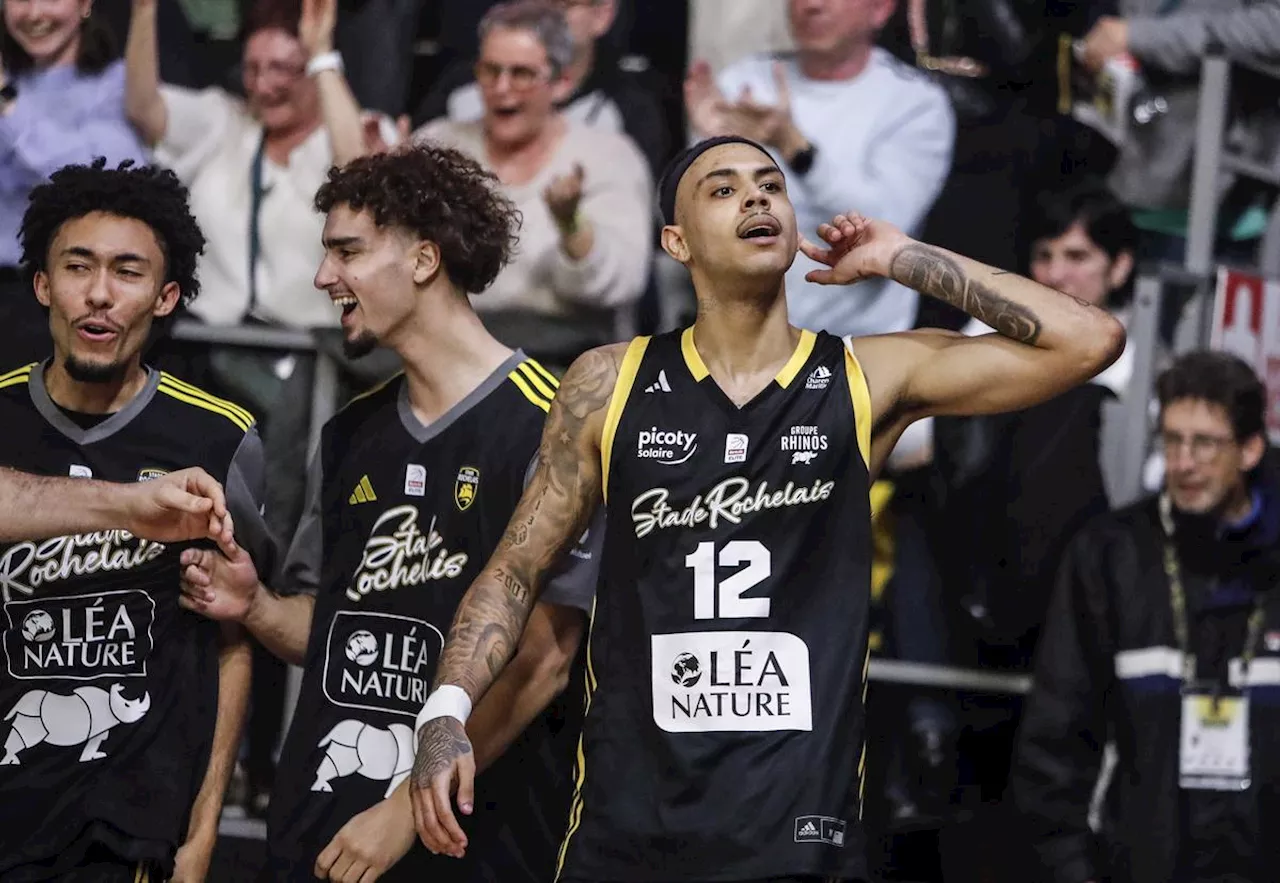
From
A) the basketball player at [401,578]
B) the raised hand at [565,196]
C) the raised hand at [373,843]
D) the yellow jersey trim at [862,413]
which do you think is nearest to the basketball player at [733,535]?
the yellow jersey trim at [862,413]

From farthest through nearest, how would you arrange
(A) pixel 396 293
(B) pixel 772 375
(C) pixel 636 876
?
(A) pixel 396 293 → (B) pixel 772 375 → (C) pixel 636 876

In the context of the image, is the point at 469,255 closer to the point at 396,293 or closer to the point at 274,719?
the point at 396,293

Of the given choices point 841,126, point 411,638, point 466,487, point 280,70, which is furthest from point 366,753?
point 280,70

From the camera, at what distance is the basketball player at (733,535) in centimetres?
395

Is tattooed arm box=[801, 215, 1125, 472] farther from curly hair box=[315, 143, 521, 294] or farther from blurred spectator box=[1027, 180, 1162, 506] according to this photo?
blurred spectator box=[1027, 180, 1162, 506]

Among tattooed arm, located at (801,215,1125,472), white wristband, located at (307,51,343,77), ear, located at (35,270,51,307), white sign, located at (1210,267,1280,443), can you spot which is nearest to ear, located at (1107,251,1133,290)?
white sign, located at (1210,267,1280,443)

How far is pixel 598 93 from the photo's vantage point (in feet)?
23.6

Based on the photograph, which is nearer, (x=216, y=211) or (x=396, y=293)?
(x=396, y=293)

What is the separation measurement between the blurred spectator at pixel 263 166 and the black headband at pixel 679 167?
241cm

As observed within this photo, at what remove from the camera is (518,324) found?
22.3ft

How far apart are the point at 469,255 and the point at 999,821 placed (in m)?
2.77

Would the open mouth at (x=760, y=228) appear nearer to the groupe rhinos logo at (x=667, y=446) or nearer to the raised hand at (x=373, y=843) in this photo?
the groupe rhinos logo at (x=667, y=446)

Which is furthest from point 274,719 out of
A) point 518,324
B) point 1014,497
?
point 1014,497

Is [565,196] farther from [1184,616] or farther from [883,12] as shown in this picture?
[1184,616]
